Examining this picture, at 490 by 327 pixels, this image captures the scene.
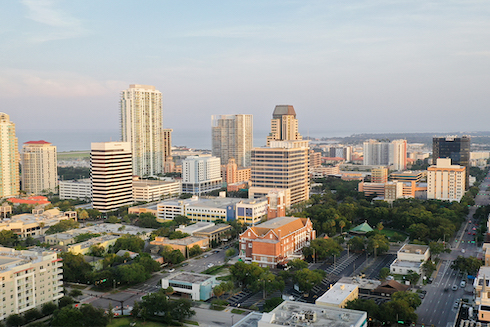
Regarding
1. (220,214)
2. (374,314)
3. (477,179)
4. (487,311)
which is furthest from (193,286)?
(477,179)

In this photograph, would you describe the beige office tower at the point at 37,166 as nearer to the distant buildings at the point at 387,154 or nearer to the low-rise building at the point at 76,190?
the low-rise building at the point at 76,190

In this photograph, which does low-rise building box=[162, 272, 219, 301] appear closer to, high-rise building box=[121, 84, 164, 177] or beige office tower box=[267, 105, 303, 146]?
beige office tower box=[267, 105, 303, 146]

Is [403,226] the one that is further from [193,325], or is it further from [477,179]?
[477,179]

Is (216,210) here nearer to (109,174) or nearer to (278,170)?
(278,170)

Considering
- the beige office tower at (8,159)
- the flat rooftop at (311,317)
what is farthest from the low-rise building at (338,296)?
the beige office tower at (8,159)

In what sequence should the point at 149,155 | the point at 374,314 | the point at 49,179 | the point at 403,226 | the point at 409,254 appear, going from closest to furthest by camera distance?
the point at 374,314 < the point at 409,254 < the point at 403,226 < the point at 49,179 < the point at 149,155

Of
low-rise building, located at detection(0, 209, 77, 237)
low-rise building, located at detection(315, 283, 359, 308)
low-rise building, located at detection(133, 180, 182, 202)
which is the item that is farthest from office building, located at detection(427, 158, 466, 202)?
low-rise building, located at detection(0, 209, 77, 237)

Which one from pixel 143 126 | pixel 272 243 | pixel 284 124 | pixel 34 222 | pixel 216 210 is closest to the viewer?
pixel 272 243

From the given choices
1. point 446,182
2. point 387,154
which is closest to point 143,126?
point 446,182
